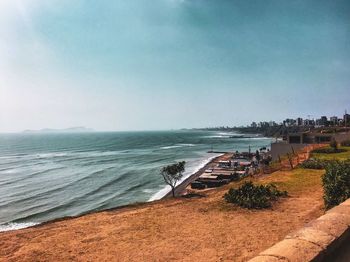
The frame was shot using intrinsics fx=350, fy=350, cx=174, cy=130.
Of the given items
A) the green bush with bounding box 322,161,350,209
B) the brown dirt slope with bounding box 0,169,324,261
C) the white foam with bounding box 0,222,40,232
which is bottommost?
the white foam with bounding box 0,222,40,232

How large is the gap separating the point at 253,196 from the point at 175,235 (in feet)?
21.0

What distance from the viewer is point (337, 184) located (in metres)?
16.2

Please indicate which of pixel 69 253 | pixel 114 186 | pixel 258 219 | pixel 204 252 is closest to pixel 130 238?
pixel 69 253

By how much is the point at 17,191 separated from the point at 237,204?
4147 centimetres

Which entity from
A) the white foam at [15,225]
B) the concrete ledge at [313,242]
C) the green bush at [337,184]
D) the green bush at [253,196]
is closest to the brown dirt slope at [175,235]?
the green bush at [253,196]

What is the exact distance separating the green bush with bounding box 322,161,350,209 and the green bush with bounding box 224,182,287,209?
4.17 m

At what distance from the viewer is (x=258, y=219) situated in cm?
1772

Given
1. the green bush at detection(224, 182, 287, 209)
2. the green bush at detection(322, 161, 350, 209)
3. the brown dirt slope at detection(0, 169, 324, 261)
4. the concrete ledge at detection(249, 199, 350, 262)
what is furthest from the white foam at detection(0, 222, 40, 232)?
the concrete ledge at detection(249, 199, 350, 262)

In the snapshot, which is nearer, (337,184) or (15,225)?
(337,184)

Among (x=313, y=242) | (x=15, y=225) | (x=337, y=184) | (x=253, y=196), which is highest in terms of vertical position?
(x=313, y=242)

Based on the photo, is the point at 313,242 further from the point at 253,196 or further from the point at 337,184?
the point at 253,196

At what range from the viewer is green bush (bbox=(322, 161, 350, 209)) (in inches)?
626

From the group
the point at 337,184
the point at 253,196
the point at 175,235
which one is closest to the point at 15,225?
the point at 175,235

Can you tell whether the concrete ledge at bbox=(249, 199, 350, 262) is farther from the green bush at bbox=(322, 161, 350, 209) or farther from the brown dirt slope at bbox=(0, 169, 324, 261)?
the green bush at bbox=(322, 161, 350, 209)
